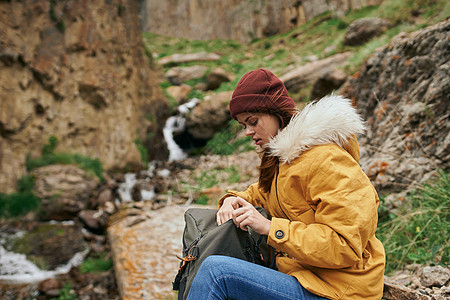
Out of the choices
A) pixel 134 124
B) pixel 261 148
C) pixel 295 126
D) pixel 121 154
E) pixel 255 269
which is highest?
pixel 295 126

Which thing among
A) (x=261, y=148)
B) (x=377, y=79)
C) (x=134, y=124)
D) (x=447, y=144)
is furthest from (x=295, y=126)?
(x=134, y=124)

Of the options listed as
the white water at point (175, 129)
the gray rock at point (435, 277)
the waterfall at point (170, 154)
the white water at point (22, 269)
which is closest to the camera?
the gray rock at point (435, 277)

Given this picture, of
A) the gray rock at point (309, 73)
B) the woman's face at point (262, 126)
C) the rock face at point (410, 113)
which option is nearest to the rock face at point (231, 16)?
the gray rock at point (309, 73)

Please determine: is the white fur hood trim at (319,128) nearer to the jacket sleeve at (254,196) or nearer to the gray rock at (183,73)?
the jacket sleeve at (254,196)

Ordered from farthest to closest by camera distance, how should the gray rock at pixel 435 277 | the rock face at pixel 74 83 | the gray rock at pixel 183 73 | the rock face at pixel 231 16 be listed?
the rock face at pixel 231 16 < the gray rock at pixel 183 73 < the rock face at pixel 74 83 < the gray rock at pixel 435 277

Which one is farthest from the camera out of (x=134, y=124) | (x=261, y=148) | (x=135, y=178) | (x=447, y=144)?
(x=134, y=124)

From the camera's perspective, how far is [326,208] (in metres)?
1.11

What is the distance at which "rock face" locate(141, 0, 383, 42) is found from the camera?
22730 mm

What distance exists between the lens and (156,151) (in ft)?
36.6

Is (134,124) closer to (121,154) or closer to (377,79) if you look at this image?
(121,154)

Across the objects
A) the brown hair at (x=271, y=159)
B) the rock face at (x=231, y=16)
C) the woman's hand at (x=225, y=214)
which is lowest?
the woman's hand at (x=225, y=214)

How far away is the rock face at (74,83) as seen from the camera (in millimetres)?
6109

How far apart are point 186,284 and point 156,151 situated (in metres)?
10.2

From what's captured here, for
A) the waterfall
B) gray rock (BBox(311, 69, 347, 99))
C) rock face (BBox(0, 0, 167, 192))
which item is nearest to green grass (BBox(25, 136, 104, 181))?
rock face (BBox(0, 0, 167, 192))
